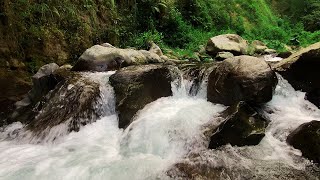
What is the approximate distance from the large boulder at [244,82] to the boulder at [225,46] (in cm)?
622

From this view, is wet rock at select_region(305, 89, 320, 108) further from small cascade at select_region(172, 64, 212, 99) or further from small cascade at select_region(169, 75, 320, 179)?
small cascade at select_region(172, 64, 212, 99)

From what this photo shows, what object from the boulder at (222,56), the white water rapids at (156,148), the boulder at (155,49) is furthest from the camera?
the boulder at (222,56)

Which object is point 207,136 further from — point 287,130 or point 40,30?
point 40,30

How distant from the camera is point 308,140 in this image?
4770 mm

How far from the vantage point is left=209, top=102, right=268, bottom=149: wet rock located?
16.5ft

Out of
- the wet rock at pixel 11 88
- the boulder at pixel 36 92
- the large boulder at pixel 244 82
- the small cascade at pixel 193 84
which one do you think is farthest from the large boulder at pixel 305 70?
the wet rock at pixel 11 88

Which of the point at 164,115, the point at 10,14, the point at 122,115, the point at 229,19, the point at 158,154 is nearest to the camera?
the point at 158,154

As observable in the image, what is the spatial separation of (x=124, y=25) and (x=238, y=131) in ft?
28.0

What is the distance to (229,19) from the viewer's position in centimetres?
1884

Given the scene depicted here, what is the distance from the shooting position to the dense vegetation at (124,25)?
853cm

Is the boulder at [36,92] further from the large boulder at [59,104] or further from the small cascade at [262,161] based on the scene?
the small cascade at [262,161]

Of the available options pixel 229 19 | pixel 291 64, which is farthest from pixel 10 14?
pixel 229 19

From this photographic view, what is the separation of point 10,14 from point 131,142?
4880 mm

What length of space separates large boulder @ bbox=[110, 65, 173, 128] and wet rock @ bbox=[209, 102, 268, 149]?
1907 millimetres
